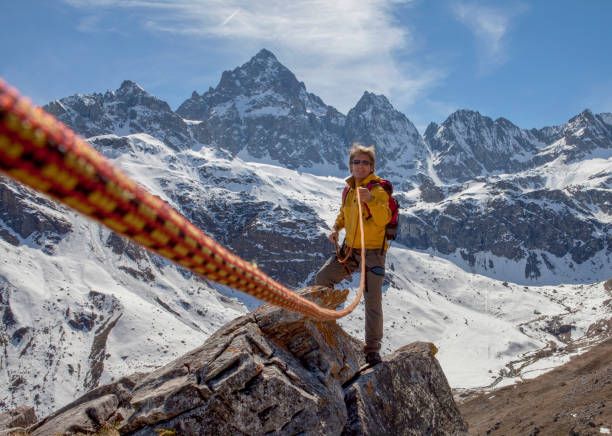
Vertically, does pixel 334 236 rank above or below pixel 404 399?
above

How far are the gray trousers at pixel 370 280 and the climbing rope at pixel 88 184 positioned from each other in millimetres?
6939

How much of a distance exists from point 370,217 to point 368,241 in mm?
771

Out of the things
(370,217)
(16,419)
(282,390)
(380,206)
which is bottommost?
(16,419)

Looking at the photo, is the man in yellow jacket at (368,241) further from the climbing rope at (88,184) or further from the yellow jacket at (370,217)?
the climbing rope at (88,184)

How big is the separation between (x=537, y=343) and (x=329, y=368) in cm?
22694

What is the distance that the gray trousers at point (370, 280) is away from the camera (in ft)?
32.0

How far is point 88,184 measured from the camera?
2.07 meters

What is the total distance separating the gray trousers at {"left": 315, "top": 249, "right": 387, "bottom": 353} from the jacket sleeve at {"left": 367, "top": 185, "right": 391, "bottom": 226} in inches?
58.9

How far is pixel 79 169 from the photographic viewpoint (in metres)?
2.00

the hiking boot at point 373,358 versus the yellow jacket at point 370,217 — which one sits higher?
the yellow jacket at point 370,217

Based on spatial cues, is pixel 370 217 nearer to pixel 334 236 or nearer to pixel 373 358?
pixel 334 236

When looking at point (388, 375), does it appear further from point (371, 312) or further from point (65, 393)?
point (65, 393)

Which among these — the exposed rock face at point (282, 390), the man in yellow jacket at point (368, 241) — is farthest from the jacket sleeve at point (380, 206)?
the exposed rock face at point (282, 390)

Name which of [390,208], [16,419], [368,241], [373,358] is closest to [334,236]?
[368,241]
